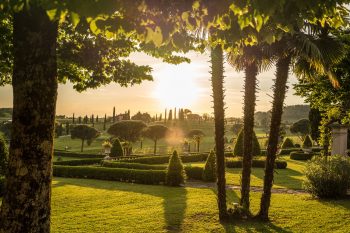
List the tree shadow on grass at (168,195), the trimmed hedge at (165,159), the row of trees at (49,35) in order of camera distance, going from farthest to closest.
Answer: the trimmed hedge at (165,159) → the tree shadow on grass at (168,195) → the row of trees at (49,35)

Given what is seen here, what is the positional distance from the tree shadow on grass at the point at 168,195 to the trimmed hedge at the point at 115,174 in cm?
98

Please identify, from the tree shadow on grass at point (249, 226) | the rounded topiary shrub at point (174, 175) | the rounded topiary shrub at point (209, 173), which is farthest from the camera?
the rounded topiary shrub at point (209, 173)

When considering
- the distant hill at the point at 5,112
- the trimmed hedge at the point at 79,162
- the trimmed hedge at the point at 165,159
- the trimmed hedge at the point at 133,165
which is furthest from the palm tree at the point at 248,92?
the distant hill at the point at 5,112

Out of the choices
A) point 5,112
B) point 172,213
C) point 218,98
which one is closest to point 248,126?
point 218,98

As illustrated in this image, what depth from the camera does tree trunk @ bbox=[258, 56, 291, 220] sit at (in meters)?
13.3

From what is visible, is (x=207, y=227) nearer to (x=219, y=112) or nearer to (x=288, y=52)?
(x=219, y=112)

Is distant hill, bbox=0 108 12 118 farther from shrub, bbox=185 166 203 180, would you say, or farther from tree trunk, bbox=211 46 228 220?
tree trunk, bbox=211 46 228 220

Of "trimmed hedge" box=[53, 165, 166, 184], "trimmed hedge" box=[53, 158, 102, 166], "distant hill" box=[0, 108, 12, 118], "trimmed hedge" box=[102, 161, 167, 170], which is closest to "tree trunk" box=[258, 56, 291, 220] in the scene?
"trimmed hedge" box=[53, 165, 166, 184]

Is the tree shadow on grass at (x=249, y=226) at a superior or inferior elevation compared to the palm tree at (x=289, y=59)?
inferior

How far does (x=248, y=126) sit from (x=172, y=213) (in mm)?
4676

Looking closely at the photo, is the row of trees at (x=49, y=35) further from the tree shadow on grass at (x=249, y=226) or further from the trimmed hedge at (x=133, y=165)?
the trimmed hedge at (x=133, y=165)

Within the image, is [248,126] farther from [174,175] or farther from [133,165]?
[133,165]

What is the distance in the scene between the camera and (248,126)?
45.3 feet

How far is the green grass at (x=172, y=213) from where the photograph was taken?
12789 millimetres
